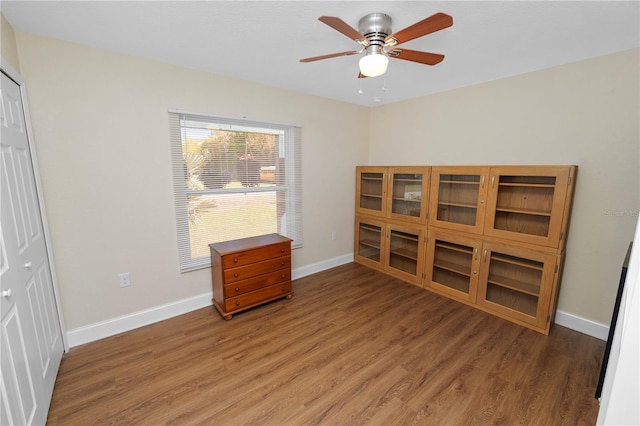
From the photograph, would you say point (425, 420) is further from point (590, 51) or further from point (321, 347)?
point (590, 51)

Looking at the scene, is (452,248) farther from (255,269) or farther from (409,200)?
(255,269)

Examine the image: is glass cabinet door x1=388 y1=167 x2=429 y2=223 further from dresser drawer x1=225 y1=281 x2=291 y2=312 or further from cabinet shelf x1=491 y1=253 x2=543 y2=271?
dresser drawer x1=225 y1=281 x2=291 y2=312

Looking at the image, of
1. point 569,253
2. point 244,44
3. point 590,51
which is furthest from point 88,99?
point 569,253

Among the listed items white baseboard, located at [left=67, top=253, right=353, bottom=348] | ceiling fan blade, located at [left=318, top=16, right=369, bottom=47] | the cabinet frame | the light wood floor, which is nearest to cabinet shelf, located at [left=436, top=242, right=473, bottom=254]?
the cabinet frame

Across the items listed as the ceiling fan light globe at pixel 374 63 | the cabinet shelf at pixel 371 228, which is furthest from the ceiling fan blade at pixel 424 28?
the cabinet shelf at pixel 371 228

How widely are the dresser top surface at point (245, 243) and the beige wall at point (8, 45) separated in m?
1.89

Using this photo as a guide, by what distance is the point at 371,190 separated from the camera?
3.98 meters

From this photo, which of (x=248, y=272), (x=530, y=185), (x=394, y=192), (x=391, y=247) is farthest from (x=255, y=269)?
(x=530, y=185)

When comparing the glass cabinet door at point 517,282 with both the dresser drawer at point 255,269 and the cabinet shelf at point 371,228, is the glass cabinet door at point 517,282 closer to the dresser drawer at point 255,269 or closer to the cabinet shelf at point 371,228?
the cabinet shelf at point 371,228

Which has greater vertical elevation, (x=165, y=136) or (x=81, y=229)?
(x=165, y=136)

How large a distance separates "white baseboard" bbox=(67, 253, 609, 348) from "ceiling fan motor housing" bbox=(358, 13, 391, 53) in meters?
2.77

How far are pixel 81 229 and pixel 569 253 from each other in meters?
4.26

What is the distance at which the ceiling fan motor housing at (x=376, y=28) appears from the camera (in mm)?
1637

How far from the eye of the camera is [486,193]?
2.70 metres
